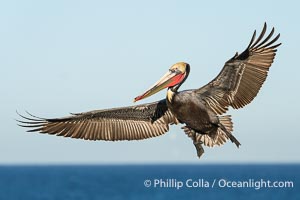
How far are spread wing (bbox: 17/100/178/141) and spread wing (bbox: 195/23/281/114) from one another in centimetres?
86

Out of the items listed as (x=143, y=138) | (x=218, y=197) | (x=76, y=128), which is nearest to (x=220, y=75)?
(x=143, y=138)

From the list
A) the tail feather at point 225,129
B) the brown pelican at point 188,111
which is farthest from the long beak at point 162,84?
the tail feather at point 225,129

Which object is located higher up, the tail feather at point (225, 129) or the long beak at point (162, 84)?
the long beak at point (162, 84)

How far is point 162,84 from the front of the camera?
1089 cm

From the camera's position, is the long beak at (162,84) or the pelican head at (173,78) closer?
the pelican head at (173,78)

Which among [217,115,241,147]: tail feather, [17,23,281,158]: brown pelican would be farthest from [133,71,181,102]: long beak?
[217,115,241,147]: tail feather

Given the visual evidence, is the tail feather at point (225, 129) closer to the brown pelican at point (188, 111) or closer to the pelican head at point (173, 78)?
the brown pelican at point (188, 111)

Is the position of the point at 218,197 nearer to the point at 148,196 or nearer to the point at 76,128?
the point at 148,196

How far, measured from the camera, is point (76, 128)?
39.9 feet

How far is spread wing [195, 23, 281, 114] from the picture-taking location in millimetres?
11078

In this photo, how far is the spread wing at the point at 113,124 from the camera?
38.5 ft

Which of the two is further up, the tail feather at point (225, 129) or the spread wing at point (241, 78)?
the spread wing at point (241, 78)

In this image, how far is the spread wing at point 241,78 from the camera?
1108 centimetres

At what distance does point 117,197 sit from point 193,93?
47.2 metres
